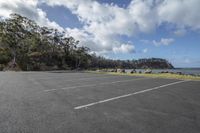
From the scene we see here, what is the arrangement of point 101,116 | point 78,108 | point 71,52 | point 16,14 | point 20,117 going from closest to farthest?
1. point 20,117
2. point 101,116
3. point 78,108
4. point 16,14
5. point 71,52

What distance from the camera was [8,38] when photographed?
3591 centimetres

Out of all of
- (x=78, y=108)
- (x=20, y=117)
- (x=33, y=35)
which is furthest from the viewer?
(x=33, y=35)

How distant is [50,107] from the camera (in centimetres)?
540

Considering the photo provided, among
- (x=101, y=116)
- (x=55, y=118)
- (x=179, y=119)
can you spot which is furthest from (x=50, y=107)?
(x=179, y=119)

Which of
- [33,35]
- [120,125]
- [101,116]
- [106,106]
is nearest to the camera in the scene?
[120,125]

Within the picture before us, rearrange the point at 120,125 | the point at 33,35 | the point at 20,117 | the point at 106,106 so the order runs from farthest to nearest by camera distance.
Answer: the point at 33,35, the point at 106,106, the point at 20,117, the point at 120,125

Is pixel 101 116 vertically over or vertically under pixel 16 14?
under

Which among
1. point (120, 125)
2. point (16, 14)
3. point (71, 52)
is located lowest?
point (120, 125)

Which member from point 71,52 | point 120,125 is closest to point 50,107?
point 120,125

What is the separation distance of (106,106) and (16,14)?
3508cm

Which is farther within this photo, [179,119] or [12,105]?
[12,105]

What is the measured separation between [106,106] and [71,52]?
5763 cm

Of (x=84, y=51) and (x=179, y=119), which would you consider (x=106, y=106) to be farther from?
(x=84, y=51)

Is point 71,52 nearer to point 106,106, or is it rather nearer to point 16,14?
point 16,14
